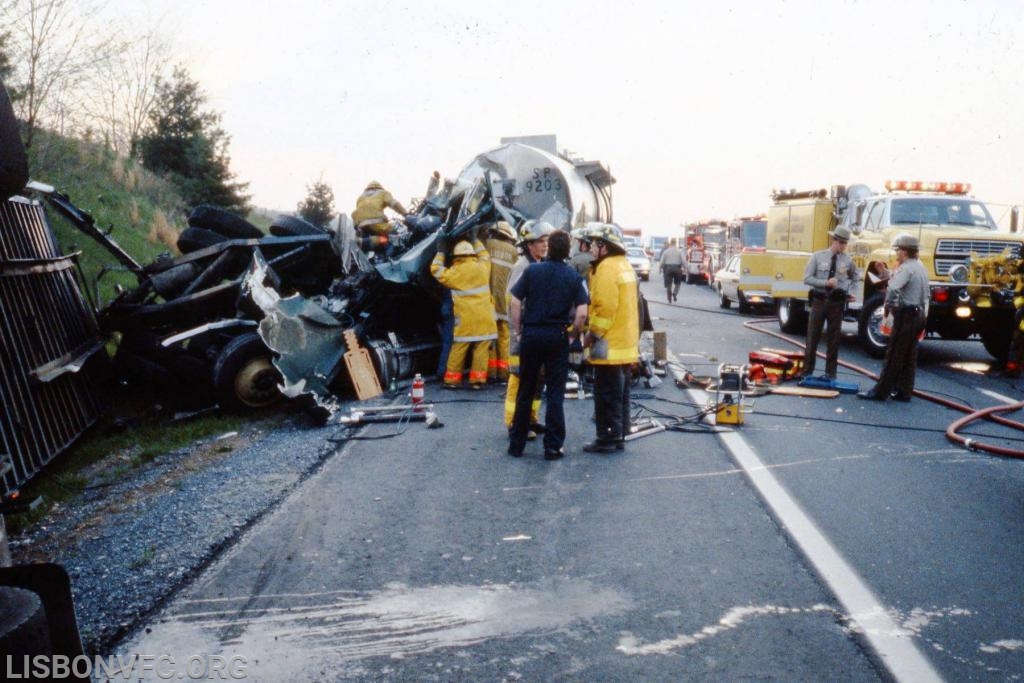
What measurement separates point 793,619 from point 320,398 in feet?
19.8

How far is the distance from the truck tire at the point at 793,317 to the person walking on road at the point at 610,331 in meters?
9.95

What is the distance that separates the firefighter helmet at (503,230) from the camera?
10797 mm

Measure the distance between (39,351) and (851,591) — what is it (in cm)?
663

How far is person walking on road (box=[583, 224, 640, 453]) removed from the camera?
6961 mm

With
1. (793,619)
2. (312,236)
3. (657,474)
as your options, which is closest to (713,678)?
(793,619)

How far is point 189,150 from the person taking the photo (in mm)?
27328

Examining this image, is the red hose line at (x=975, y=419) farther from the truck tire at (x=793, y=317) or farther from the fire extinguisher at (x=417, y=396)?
the fire extinguisher at (x=417, y=396)

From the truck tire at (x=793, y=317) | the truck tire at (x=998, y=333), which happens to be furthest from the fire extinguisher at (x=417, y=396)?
the truck tire at (x=793, y=317)

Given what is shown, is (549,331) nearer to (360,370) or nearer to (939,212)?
(360,370)

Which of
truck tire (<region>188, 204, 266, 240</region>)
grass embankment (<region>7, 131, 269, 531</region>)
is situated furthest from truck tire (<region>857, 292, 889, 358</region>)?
grass embankment (<region>7, 131, 269, 531</region>)

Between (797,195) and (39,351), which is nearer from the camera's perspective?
(39,351)

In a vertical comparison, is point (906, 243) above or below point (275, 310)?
above

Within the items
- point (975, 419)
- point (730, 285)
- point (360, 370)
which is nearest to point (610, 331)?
point (360, 370)

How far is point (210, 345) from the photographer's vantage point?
885 centimetres
